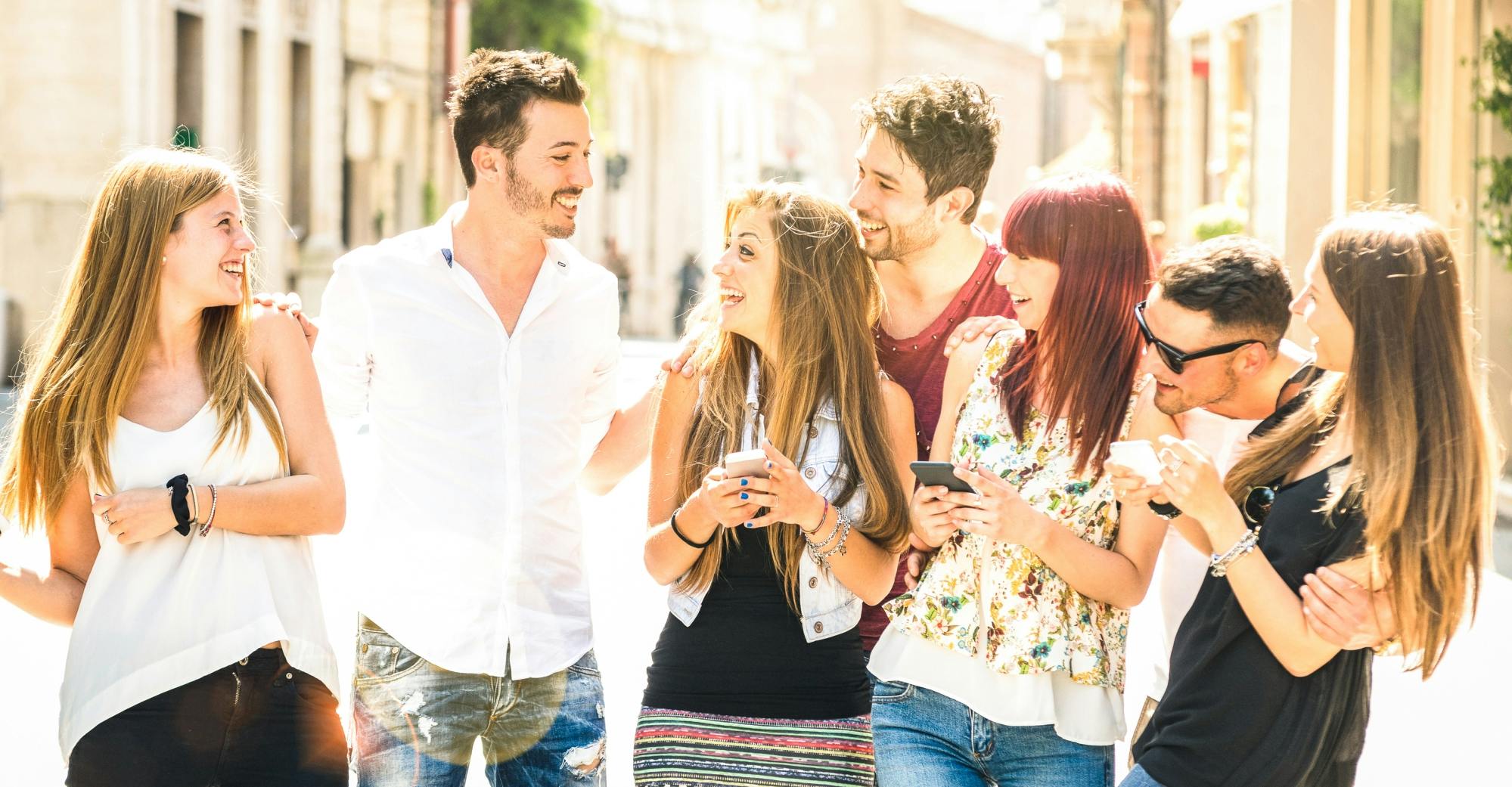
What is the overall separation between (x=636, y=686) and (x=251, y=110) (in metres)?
23.2

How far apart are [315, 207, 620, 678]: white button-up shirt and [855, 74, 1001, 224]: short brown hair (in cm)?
101

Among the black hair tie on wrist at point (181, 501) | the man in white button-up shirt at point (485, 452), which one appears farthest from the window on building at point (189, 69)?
the black hair tie on wrist at point (181, 501)

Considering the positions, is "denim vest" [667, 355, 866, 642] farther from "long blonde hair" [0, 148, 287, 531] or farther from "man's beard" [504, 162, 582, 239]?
"long blonde hair" [0, 148, 287, 531]

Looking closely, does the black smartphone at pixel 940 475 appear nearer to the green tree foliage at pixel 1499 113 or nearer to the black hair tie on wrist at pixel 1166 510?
the black hair tie on wrist at pixel 1166 510

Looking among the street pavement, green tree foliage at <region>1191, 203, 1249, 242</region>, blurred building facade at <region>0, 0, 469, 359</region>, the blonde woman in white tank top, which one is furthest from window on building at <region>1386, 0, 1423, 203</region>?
the blonde woman in white tank top

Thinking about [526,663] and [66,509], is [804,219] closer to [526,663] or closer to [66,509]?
[526,663]

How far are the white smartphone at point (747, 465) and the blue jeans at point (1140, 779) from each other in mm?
966

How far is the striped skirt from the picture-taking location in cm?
378

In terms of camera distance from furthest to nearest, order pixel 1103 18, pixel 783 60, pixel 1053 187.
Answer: pixel 783 60 < pixel 1103 18 < pixel 1053 187

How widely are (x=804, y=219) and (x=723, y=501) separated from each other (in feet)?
2.71

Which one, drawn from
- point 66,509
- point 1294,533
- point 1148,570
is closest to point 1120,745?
Answer: point 1148,570

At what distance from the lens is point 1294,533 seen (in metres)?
3.36

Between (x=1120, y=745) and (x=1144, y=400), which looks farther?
(x=1120, y=745)

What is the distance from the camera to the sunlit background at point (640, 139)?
8.01 m
